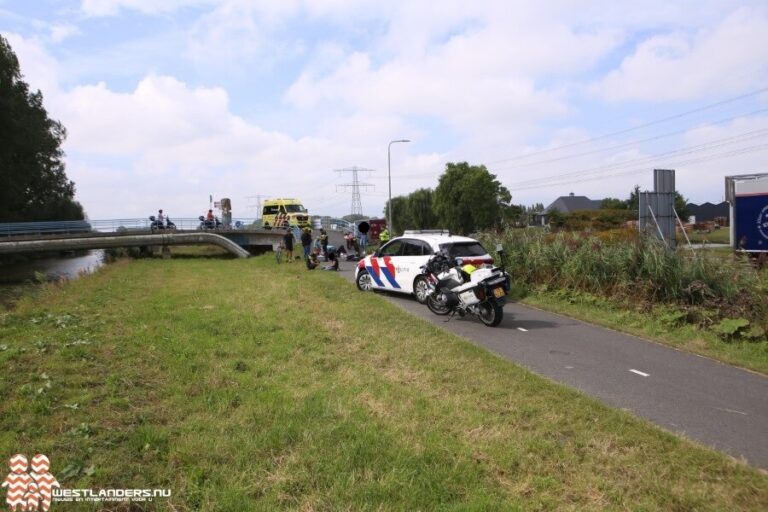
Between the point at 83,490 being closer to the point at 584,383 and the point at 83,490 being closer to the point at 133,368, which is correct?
the point at 133,368

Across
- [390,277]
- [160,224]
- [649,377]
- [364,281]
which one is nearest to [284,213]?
[160,224]

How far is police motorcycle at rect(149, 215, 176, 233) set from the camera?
33.1 meters

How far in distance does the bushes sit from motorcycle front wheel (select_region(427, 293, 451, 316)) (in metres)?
3.41

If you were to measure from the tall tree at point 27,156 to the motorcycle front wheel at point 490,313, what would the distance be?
43.8 m

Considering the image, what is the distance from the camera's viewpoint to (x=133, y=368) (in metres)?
5.76

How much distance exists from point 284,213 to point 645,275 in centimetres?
2925

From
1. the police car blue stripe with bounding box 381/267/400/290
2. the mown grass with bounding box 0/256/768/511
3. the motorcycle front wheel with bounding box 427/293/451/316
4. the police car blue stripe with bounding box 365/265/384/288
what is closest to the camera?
the mown grass with bounding box 0/256/768/511

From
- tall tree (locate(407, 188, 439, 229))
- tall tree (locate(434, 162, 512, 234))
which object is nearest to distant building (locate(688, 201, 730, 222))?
tall tree (locate(407, 188, 439, 229))

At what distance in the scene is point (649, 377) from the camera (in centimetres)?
596

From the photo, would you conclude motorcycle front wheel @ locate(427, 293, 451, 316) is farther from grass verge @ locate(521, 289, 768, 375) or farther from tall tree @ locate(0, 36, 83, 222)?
tall tree @ locate(0, 36, 83, 222)

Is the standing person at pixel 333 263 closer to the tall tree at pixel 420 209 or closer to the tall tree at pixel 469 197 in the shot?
the tall tree at pixel 469 197

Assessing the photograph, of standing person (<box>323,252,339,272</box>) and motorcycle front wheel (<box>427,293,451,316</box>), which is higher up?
standing person (<box>323,252,339,272</box>)

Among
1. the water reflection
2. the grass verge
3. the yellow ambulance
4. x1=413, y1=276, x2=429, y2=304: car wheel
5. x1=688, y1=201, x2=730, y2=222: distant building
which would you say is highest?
x1=688, y1=201, x2=730, y2=222: distant building

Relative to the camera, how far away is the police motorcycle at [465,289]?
29.0 ft
